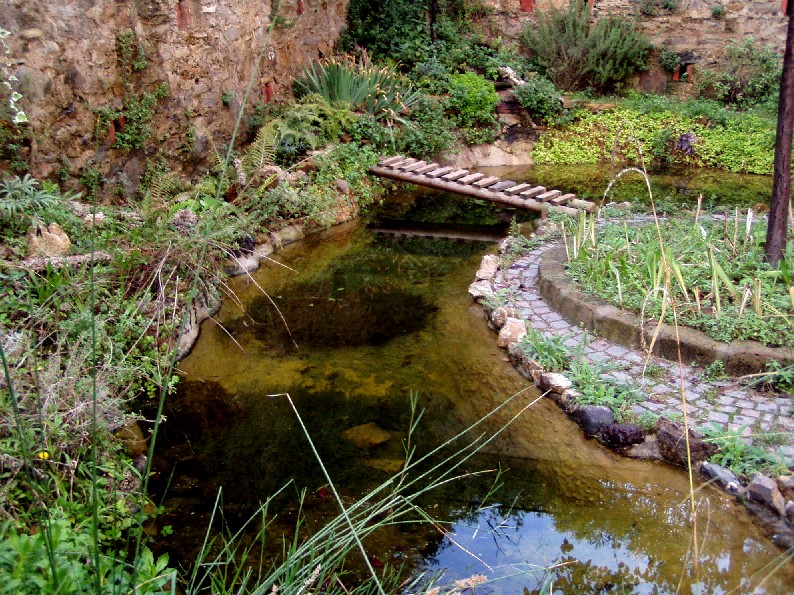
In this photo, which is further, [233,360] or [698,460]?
[233,360]

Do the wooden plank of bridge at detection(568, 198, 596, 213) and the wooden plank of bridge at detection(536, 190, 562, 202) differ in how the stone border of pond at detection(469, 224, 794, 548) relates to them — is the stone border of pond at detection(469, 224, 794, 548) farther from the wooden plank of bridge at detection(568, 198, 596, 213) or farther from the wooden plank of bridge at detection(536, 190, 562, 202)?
the wooden plank of bridge at detection(536, 190, 562, 202)

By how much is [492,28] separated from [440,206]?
540cm

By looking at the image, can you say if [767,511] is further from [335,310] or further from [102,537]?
[335,310]

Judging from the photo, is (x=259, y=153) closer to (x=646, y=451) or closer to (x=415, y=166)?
(x=415, y=166)

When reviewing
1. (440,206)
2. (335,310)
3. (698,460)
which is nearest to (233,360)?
(335,310)

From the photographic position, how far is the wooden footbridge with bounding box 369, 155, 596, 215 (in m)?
7.34

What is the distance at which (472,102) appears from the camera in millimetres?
10195

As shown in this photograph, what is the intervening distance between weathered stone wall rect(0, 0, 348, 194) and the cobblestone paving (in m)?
3.49

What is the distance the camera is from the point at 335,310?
227 inches

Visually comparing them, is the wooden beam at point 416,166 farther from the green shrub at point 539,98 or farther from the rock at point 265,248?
the green shrub at point 539,98

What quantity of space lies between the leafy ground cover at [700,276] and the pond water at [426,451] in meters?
0.92

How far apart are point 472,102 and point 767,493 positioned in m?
7.88

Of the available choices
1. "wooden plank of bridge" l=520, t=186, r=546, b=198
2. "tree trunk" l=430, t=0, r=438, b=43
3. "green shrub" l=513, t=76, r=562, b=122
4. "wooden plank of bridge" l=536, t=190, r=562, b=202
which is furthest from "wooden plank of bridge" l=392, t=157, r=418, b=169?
"tree trunk" l=430, t=0, r=438, b=43

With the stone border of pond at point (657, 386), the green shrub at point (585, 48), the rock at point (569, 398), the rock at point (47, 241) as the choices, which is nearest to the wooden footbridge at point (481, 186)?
the stone border of pond at point (657, 386)
